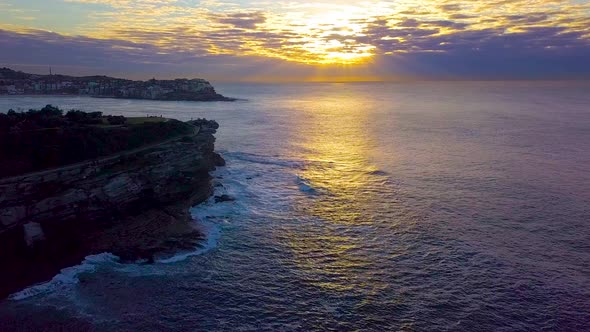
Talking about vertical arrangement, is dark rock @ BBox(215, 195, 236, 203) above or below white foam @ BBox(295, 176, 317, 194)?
below

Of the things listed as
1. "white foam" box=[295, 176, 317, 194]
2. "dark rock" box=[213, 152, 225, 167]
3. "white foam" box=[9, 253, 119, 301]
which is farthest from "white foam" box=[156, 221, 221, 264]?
"dark rock" box=[213, 152, 225, 167]

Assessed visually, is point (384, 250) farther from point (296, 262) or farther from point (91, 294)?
point (91, 294)

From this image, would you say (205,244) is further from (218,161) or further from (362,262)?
(218,161)

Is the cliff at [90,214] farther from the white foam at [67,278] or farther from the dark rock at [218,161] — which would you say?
the dark rock at [218,161]

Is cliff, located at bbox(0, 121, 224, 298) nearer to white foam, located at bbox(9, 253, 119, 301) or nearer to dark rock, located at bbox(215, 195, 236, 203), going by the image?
white foam, located at bbox(9, 253, 119, 301)

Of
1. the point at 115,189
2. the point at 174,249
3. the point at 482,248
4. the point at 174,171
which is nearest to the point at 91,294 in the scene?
the point at 174,249

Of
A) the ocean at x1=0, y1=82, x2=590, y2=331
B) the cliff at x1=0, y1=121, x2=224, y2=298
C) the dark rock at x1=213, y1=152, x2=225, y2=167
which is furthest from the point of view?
the dark rock at x1=213, y1=152, x2=225, y2=167

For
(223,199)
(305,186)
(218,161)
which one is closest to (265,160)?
(218,161)
